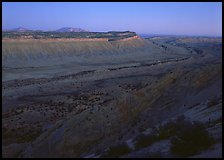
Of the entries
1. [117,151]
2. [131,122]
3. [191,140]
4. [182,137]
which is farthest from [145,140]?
[131,122]

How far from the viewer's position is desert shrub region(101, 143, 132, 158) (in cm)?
1091

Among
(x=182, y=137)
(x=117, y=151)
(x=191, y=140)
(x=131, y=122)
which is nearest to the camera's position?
(x=191, y=140)

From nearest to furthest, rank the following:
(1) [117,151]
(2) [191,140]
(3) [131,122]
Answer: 1. (2) [191,140]
2. (1) [117,151]
3. (3) [131,122]

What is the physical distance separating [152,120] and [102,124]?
233 centimetres

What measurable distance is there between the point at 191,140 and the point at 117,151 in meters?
2.40

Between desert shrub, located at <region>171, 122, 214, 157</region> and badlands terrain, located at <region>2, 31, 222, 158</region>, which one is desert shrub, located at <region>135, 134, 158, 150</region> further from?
desert shrub, located at <region>171, 122, 214, 157</region>

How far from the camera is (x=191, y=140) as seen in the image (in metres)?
10.5

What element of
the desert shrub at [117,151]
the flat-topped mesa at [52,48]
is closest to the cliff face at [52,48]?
the flat-topped mesa at [52,48]

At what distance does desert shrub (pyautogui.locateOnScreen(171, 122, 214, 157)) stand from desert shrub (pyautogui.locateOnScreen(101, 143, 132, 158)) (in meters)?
1.55

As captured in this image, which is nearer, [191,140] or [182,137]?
[191,140]

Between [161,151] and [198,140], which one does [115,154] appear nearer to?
[161,151]

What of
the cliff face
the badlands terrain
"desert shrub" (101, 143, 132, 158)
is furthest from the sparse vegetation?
the cliff face

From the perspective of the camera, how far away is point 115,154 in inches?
432

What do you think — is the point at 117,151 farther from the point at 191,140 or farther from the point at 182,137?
the point at 191,140
